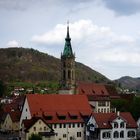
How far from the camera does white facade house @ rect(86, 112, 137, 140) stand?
86.2 m

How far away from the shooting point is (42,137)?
84.7m

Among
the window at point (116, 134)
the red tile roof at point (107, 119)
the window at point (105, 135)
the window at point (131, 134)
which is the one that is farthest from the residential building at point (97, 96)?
the window at point (105, 135)

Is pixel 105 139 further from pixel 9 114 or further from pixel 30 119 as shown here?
pixel 9 114

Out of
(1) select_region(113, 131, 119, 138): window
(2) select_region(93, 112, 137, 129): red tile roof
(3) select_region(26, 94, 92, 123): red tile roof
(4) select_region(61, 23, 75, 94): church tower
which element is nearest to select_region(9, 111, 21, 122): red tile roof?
(3) select_region(26, 94, 92, 123): red tile roof

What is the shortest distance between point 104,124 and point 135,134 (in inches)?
295

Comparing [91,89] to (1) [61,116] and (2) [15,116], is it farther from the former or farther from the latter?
(1) [61,116]

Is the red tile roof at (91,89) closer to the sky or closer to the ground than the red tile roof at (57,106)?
closer to the sky

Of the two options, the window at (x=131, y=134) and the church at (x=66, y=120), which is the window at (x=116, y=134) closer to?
the church at (x=66, y=120)

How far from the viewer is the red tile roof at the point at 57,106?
90438 mm

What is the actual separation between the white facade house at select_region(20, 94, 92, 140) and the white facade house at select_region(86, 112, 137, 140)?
2959 mm

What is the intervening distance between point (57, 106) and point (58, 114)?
7.84 ft

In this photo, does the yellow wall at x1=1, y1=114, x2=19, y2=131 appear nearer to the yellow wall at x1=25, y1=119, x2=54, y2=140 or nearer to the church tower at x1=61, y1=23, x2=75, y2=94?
the church tower at x1=61, y1=23, x2=75, y2=94

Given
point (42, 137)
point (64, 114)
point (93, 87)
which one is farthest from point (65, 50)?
point (42, 137)

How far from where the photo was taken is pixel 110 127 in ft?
284
